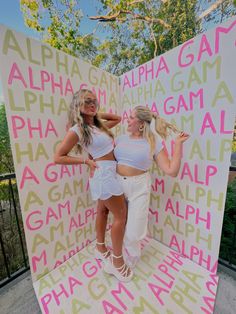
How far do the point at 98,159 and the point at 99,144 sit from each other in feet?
0.43

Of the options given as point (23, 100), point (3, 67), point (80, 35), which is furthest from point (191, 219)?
point (80, 35)

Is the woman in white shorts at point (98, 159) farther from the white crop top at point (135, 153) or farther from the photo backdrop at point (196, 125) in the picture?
the photo backdrop at point (196, 125)

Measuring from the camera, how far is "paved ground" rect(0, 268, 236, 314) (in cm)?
120

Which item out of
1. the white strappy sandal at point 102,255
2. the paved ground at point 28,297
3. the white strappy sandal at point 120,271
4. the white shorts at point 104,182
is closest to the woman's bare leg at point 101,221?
the white strappy sandal at point 102,255

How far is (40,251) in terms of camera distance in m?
1.39

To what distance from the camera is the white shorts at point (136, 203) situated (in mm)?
1360

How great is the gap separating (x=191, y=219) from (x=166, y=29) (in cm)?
556

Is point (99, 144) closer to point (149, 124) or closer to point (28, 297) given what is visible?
point (149, 124)

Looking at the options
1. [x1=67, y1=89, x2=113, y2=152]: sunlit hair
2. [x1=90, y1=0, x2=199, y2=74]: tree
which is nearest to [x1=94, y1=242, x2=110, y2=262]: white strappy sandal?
[x1=67, y1=89, x2=113, y2=152]: sunlit hair

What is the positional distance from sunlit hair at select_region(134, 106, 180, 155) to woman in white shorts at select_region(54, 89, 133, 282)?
0.31m

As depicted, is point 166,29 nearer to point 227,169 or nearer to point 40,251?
point 227,169

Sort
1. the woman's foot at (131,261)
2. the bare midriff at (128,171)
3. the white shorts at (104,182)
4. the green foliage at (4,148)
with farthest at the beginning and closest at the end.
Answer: the green foliage at (4,148) → the woman's foot at (131,261) → the bare midriff at (128,171) → the white shorts at (104,182)

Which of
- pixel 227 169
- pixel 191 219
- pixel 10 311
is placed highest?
pixel 227 169

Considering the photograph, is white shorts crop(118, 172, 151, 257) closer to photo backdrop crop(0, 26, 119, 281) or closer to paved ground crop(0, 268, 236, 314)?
photo backdrop crop(0, 26, 119, 281)
